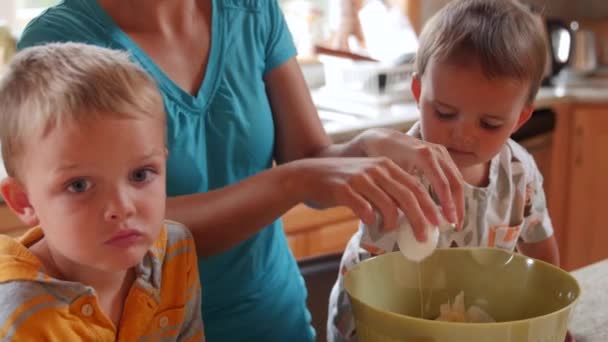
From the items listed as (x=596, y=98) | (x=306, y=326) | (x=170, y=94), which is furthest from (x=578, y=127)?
(x=170, y=94)

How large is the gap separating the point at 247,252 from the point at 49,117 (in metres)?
0.47

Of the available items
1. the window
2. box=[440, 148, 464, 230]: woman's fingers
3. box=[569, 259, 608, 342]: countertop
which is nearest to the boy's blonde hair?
box=[440, 148, 464, 230]: woman's fingers

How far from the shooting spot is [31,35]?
1053 mm

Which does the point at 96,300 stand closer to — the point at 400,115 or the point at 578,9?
the point at 400,115

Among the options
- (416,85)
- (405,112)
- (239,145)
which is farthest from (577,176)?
(239,145)

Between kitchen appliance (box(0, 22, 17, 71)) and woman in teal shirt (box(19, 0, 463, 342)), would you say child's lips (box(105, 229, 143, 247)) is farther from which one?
kitchen appliance (box(0, 22, 17, 71))

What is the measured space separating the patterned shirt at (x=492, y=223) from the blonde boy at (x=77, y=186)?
17.2 inches

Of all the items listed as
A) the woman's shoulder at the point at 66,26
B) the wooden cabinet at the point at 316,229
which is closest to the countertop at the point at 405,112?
the wooden cabinet at the point at 316,229

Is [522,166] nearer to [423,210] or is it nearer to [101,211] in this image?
[423,210]

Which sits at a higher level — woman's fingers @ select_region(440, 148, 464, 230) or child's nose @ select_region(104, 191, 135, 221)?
child's nose @ select_region(104, 191, 135, 221)

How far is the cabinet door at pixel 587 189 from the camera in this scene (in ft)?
9.75

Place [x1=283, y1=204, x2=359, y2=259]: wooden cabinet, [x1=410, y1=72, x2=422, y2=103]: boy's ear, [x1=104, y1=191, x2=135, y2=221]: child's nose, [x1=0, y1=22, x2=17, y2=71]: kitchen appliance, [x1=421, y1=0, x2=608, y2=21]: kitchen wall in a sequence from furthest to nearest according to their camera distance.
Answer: [x1=421, y1=0, x2=608, y2=21]: kitchen wall → [x1=283, y1=204, x2=359, y2=259]: wooden cabinet → [x1=0, y1=22, x2=17, y2=71]: kitchen appliance → [x1=410, y1=72, x2=422, y2=103]: boy's ear → [x1=104, y1=191, x2=135, y2=221]: child's nose

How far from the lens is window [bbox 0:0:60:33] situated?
2516mm

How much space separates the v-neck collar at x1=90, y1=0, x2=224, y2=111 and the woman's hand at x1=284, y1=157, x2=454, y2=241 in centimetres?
29
